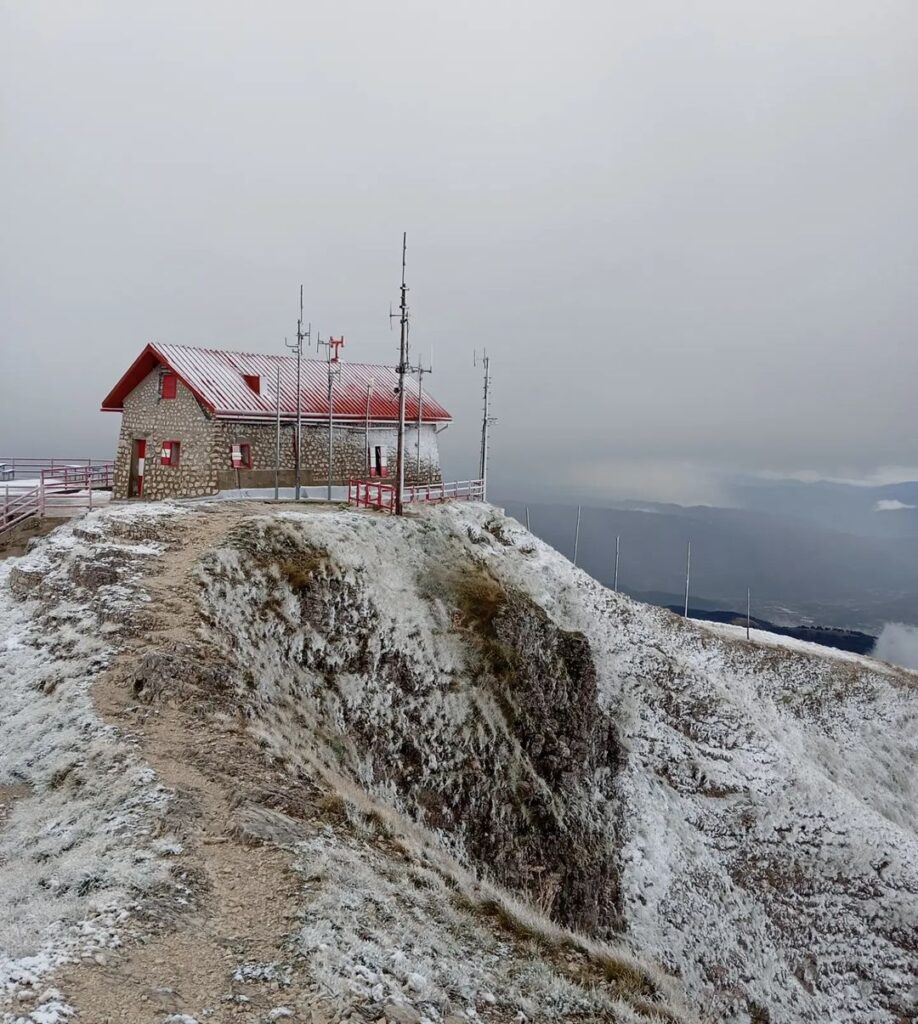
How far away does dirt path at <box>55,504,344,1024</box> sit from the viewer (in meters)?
6.82

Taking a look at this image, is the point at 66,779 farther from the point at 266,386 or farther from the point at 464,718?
the point at 266,386

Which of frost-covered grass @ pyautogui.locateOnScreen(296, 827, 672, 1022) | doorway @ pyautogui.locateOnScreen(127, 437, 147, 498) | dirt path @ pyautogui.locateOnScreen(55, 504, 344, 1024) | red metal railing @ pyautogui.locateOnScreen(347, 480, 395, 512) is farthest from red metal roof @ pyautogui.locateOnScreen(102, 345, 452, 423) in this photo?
frost-covered grass @ pyautogui.locateOnScreen(296, 827, 672, 1022)

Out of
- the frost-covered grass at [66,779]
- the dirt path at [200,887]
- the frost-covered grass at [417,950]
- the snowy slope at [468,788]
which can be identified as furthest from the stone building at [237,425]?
the frost-covered grass at [417,950]

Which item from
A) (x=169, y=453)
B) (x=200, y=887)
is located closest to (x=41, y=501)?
(x=169, y=453)

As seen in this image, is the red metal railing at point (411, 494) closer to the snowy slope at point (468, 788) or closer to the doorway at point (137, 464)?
the snowy slope at point (468, 788)

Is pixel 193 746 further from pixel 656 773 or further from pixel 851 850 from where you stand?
pixel 851 850

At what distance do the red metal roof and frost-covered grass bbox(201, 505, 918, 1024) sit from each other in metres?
11.7

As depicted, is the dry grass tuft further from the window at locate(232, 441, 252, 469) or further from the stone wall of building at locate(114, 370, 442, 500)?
the window at locate(232, 441, 252, 469)

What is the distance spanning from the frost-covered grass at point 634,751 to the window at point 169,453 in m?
13.6

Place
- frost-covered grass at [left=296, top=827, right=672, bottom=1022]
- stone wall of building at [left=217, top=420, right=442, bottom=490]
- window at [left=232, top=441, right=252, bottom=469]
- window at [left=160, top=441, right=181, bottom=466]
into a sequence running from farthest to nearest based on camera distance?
window at [left=160, top=441, right=181, bottom=466] < window at [left=232, top=441, right=252, bottom=469] < stone wall of building at [left=217, top=420, right=442, bottom=490] < frost-covered grass at [left=296, top=827, right=672, bottom=1022]

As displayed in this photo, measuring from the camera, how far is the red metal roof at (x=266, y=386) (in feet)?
116

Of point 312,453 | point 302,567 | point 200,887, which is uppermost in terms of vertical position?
point 312,453

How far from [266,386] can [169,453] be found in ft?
23.3

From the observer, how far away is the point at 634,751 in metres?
27.3
